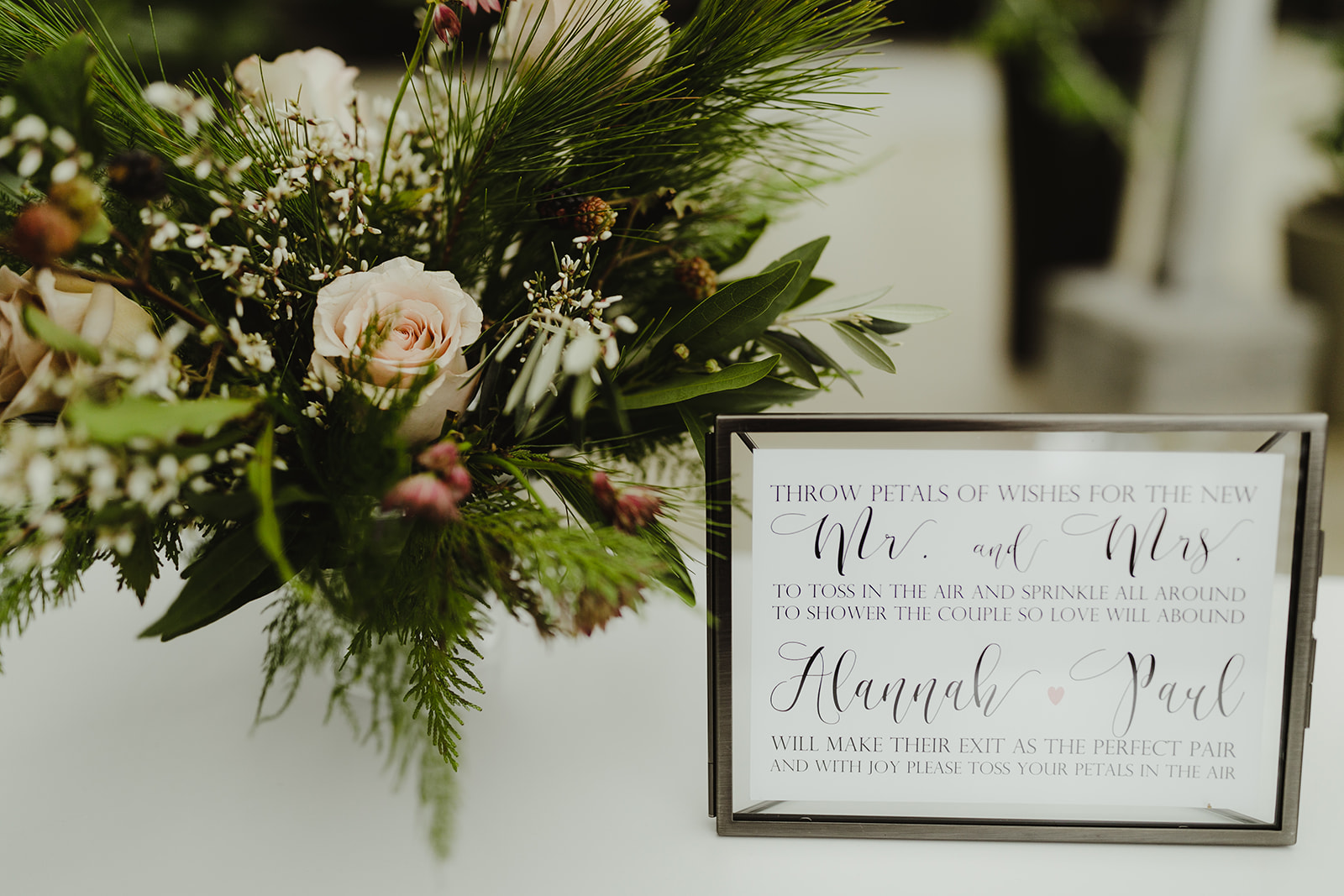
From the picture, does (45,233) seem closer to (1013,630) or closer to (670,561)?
(670,561)

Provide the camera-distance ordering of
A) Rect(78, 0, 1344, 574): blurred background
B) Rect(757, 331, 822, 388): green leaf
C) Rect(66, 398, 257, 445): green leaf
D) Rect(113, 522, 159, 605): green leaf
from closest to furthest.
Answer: Rect(66, 398, 257, 445): green leaf → Rect(113, 522, 159, 605): green leaf → Rect(757, 331, 822, 388): green leaf → Rect(78, 0, 1344, 574): blurred background

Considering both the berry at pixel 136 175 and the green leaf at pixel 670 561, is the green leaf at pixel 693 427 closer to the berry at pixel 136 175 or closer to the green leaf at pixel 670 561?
the green leaf at pixel 670 561

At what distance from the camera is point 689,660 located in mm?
721

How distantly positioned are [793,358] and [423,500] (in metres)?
0.27

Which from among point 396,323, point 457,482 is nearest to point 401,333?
point 396,323

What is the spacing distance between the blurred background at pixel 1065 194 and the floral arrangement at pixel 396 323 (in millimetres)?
1488

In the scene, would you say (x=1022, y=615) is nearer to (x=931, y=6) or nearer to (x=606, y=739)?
(x=606, y=739)

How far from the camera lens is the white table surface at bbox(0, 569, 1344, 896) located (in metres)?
0.51

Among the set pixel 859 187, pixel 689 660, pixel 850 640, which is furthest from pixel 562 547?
pixel 859 187

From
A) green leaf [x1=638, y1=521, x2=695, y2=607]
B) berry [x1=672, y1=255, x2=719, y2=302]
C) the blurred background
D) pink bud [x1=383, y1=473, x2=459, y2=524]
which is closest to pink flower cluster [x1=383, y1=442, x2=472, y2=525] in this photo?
pink bud [x1=383, y1=473, x2=459, y2=524]

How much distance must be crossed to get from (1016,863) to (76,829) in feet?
1.82

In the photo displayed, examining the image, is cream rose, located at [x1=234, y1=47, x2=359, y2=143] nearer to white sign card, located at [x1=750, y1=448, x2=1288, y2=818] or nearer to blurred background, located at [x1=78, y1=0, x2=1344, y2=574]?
white sign card, located at [x1=750, y1=448, x2=1288, y2=818]

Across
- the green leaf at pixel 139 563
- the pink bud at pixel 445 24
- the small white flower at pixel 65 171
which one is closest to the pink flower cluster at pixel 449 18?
the pink bud at pixel 445 24

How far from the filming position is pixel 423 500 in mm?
403
